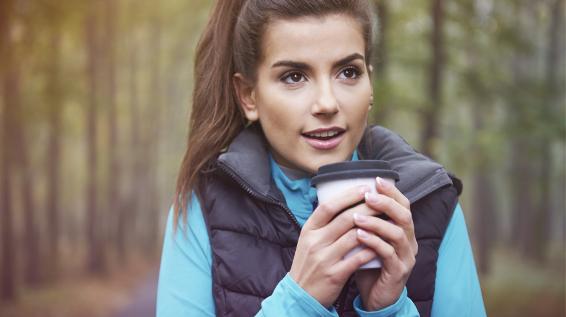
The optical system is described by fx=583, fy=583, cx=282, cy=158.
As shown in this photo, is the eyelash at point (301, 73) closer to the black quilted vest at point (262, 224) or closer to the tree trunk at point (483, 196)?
the black quilted vest at point (262, 224)

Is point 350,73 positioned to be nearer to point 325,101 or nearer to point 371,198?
point 325,101

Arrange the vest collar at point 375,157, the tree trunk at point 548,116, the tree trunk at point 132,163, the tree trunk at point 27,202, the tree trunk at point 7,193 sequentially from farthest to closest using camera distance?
the tree trunk at point 132,163 → the tree trunk at point 548,116 → the tree trunk at point 27,202 → the tree trunk at point 7,193 → the vest collar at point 375,157

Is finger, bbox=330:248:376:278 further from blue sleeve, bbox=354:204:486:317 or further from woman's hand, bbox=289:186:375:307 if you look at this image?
blue sleeve, bbox=354:204:486:317

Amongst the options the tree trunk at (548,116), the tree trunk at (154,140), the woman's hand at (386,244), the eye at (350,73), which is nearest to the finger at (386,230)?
the woman's hand at (386,244)

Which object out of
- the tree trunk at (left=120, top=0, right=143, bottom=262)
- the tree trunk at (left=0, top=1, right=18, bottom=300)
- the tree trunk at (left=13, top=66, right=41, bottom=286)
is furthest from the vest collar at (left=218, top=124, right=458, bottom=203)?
the tree trunk at (left=120, top=0, right=143, bottom=262)

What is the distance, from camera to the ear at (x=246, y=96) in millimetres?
1887

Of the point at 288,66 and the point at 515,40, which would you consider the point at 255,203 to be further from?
the point at 515,40

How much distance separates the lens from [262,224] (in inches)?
68.5

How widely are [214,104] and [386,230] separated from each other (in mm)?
835

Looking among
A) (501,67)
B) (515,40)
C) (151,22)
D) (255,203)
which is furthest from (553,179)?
(255,203)

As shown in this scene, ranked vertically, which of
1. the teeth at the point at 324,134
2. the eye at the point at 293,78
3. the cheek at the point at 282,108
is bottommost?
the teeth at the point at 324,134

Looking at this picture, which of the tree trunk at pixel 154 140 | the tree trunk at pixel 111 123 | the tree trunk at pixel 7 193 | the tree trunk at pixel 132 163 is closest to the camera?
the tree trunk at pixel 7 193

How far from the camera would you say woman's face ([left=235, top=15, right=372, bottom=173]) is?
1.64 metres

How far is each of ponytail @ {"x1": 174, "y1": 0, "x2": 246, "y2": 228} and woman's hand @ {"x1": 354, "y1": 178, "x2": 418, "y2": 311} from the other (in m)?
0.66
